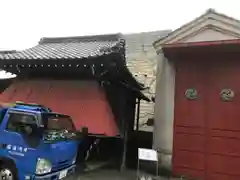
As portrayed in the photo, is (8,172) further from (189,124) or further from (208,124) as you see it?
(208,124)

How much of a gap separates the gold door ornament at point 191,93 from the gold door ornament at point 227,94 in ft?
2.94

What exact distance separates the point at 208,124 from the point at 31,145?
19.9 feet

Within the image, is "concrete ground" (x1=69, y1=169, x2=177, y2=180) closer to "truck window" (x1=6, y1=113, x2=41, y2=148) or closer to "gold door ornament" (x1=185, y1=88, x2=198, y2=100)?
"truck window" (x1=6, y1=113, x2=41, y2=148)

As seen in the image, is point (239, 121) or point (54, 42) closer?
point (239, 121)

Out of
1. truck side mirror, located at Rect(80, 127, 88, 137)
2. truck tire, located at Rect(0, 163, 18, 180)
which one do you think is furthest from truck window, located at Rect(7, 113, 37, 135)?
truck side mirror, located at Rect(80, 127, 88, 137)

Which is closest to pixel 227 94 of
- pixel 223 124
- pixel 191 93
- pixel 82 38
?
pixel 223 124

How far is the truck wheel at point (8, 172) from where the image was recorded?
643 cm

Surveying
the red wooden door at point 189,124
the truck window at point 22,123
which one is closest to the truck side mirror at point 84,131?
the truck window at point 22,123

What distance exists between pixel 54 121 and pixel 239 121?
611cm

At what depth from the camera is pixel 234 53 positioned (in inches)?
356

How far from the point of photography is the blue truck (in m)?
6.22

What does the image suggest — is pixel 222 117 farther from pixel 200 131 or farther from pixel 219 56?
pixel 219 56

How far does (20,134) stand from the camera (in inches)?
255

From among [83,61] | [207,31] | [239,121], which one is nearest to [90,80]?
[83,61]
